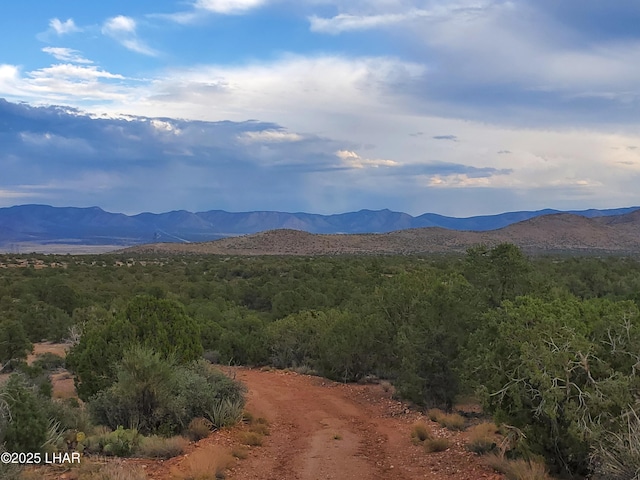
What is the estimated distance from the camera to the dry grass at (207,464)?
944cm

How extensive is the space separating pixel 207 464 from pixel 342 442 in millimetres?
3853

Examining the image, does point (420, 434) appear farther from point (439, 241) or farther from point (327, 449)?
point (439, 241)

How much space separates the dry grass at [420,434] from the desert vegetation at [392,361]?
0.43 ft

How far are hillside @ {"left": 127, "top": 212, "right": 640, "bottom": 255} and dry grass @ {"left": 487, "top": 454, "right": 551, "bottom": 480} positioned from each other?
9917 cm

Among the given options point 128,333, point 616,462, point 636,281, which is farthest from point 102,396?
point 636,281

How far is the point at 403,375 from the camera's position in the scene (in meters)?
17.0

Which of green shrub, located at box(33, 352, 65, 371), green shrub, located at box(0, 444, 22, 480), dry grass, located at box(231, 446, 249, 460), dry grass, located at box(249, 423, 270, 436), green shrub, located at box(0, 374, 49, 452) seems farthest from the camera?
green shrub, located at box(33, 352, 65, 371)

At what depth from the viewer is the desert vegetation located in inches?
357

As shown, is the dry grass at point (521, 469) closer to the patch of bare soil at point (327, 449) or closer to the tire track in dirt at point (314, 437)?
the patch of bare soil at point (327, 449)

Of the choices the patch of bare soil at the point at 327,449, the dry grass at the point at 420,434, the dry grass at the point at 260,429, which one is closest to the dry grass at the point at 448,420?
Answer: the patch of bare soil at the point at 327,449

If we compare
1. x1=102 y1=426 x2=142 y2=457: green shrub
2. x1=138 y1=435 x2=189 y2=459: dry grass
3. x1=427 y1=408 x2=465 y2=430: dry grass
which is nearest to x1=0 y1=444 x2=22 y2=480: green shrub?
x1=102 y1=426 x2=142 y2=457: green shrub

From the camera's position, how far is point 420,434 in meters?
12.9

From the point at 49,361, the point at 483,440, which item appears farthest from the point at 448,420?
the point at 49,361

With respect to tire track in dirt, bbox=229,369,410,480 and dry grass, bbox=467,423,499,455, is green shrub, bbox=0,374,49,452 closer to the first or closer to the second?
tire track in dirt, bbox=229,369,410,480
